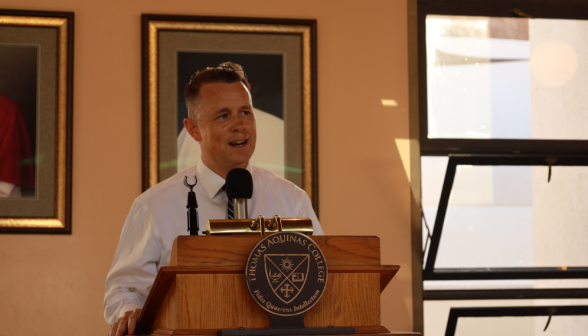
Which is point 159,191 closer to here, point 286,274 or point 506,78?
point 286,274

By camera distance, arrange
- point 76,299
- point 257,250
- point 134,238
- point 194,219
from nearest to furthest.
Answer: point 257,250, point 194,219, point 134,238, point 76,299

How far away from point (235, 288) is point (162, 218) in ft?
2.76

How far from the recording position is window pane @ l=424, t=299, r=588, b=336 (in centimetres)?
337

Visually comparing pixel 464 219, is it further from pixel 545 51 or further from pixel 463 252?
pixel 545 51

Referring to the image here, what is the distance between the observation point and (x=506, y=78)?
3.53 m

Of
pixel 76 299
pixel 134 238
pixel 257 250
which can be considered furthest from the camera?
pixel 76 299

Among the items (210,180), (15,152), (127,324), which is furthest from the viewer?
(15,152)

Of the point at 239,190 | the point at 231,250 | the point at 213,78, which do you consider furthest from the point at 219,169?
the point at 231,250

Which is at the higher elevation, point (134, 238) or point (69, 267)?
point (134, 238)

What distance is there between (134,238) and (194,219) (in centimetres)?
54

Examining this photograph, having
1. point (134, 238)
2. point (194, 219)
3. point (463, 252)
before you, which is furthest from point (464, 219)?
point (194, 219)

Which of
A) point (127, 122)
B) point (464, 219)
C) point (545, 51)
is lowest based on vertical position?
point (464, 219)

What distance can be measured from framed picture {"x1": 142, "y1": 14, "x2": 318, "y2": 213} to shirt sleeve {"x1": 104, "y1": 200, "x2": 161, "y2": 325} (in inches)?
44.5

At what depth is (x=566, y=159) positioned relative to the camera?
3.52 metres
